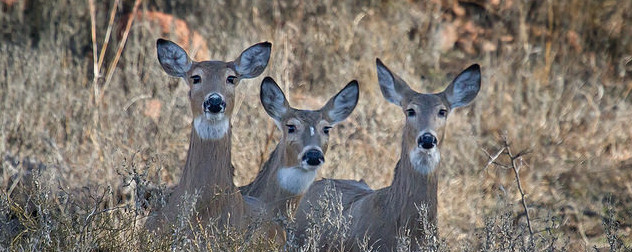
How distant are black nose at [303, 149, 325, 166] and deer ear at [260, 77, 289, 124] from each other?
0.52 meters

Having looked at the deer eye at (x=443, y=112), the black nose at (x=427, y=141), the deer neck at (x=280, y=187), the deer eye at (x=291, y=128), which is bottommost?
the deer neck at (x=280, y=187)

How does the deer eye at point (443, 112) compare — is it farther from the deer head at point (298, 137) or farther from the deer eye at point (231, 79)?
the deer eye at point (231, 79)

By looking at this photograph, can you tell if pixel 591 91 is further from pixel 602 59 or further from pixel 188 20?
pixel 188 20

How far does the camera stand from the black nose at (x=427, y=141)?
7.04 m

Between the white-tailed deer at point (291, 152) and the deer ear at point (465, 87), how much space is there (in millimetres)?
681

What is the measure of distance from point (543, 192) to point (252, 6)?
3.60m

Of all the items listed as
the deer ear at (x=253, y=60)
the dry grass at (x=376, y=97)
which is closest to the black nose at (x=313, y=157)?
the deer ear at (x=253, y=60)

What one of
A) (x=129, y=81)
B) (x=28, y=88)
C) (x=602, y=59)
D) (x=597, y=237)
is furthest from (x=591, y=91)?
(x=28, y=88)

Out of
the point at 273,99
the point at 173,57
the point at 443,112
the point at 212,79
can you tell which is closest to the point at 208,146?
the point at 212,79

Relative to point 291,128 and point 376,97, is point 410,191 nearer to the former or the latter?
point 291,128

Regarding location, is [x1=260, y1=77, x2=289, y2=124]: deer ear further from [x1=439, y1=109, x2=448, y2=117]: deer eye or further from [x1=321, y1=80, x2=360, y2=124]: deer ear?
[x1=439, y1=109, x2=448, y2=117]: deer eye

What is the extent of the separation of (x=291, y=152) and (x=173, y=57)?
98 centimetres

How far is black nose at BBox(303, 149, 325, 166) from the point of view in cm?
723

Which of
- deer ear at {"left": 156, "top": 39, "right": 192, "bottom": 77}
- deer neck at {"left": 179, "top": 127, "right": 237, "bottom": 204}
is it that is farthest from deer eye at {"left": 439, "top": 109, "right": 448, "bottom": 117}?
deer ear at {"left": 156, "top": 39, "right": 192, "bottom": 77}
